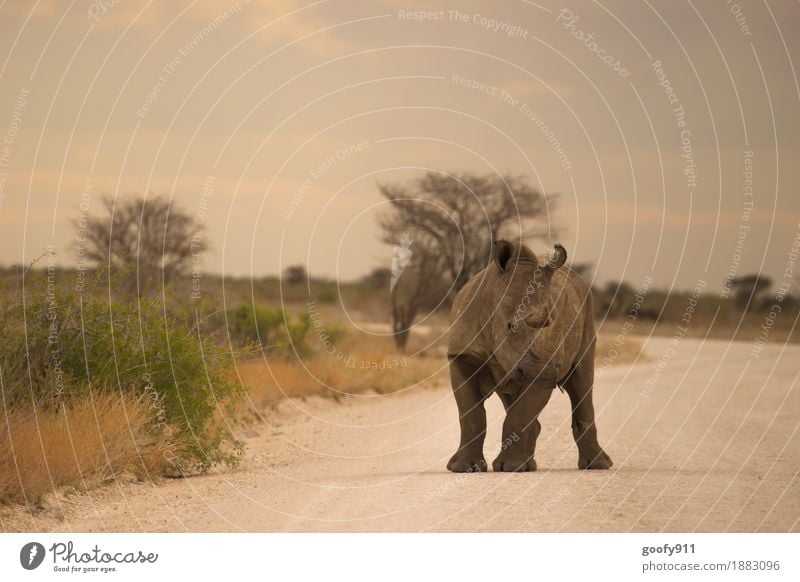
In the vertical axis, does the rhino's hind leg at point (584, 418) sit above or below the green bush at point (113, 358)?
below

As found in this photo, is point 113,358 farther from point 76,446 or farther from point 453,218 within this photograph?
point 453,218

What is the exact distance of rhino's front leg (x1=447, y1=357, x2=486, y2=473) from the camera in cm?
1250

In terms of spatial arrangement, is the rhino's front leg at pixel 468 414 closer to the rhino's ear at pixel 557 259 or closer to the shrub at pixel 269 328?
the rhino's ear at pixel 557 259

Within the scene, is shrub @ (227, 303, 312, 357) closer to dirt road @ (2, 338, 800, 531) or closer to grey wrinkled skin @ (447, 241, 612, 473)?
dirt road @ (2, 338, 800, 531)

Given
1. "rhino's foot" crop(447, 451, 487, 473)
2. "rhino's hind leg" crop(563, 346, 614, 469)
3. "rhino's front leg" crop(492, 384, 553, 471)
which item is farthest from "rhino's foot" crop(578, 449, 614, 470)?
"rhino's foot" crop(447, 451, 487, 473)

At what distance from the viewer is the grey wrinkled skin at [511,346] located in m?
12.0

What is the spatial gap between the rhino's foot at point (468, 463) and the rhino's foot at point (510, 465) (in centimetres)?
15

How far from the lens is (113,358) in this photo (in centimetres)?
1421

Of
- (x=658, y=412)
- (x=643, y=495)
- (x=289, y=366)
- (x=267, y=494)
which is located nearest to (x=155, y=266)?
(x=289, y=366)

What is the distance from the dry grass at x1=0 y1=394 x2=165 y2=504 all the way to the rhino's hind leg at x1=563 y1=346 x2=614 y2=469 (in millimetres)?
4831

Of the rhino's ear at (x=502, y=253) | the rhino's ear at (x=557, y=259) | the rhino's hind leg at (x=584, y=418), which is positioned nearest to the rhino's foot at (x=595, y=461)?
the rhino's hind leg at (x=584, y=418)
